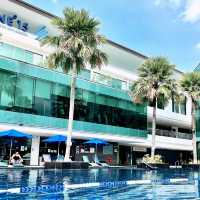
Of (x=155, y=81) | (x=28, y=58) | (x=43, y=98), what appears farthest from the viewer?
(x=155, y=81)

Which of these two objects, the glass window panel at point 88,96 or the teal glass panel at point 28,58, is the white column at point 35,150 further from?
the teal glass panel at point 28,58

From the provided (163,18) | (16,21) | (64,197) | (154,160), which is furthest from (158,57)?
(64,197)

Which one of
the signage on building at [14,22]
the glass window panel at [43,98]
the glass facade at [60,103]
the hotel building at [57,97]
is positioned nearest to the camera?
the glass facade at [60,103]

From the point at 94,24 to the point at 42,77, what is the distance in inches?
265

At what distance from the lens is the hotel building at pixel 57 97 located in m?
26.6

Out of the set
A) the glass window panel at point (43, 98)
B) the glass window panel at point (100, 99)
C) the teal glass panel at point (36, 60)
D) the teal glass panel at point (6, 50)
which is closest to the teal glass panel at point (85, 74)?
the glass window panel at point (100, 99)

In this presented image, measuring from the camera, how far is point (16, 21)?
31156 mm

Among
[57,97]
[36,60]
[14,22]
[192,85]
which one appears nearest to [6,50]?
[36,60]

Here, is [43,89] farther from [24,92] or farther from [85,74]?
[85,74]

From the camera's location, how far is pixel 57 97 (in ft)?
97.4

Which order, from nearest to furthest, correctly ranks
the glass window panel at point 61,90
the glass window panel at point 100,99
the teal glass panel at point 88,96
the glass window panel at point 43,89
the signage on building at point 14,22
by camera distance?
the glass window panel at point 43,89 < the glass window panel at point 61,90 < the signage on building at point 14,22 < the teal glass panel at point 88,96 < the glass window panel at point 100,99

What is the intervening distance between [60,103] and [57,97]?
63cm

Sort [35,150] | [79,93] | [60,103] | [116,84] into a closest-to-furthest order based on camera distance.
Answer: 1. [35,150]
2. [60,103]
3. [79,93]
4. [116,84]

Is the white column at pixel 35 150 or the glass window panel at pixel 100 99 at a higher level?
the glass window panel at pixel 100 99
